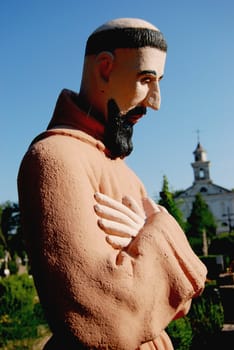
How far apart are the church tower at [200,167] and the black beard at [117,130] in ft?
198

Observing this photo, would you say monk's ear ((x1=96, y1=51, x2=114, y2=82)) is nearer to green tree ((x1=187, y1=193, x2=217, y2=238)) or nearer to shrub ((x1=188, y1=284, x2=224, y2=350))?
shrub ((x1=188, y1=284, x2=224, y2=350))

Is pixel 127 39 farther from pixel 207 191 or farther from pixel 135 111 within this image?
pixel 207 191

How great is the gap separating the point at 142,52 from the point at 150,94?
0.20 meters

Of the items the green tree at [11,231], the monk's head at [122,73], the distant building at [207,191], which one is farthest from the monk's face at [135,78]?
the distant building at [207,191]

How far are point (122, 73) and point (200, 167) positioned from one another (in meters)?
61.8

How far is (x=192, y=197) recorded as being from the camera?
6197 centimetres

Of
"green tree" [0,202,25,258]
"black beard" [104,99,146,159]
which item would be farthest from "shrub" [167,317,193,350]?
"green tree" [0,202,25,258]

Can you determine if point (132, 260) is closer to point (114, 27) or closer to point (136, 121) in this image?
point (136, 121)

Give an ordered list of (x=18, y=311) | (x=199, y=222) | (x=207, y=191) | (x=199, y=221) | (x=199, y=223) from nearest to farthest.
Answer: (x=18, y=311)
(x=199, y=223)
(x=199, y=222)
(x=199, y=221)
(x=207, y=191)

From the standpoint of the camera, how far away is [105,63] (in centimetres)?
211

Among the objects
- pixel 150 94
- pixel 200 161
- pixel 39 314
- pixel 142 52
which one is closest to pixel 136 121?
pixel 150 94

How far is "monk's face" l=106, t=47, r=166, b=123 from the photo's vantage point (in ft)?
6.80

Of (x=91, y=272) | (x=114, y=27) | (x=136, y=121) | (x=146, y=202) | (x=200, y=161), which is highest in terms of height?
(x=200, y=161)

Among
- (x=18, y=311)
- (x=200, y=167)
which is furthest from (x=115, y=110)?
(x=200, y=167)
